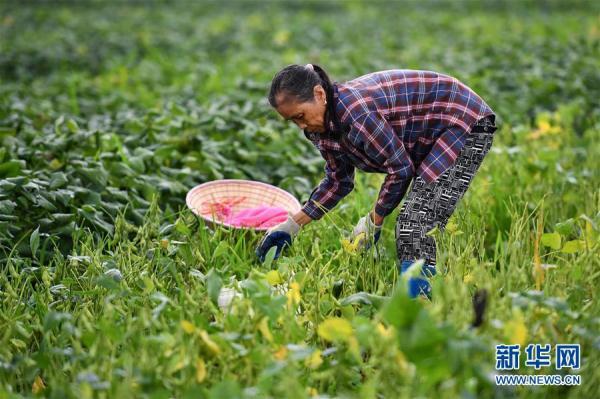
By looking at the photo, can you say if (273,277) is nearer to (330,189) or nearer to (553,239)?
(330,189)

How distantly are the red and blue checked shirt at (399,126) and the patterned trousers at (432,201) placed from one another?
0.25 feet

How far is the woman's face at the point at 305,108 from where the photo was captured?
253cm

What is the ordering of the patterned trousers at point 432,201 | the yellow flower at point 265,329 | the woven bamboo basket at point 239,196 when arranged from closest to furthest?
the yellow flower at point 265,329
the patterned trousers at point 432,201
the woven bamboo basket at point 239,196

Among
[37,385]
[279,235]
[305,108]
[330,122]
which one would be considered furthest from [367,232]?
[37,385]

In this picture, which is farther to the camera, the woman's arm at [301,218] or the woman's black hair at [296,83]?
the woman's arm at [301,218]

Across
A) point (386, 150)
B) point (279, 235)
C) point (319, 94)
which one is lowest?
point (279, 235)

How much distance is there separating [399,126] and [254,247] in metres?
0.95

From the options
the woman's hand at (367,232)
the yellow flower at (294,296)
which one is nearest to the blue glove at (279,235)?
the woman's hand at (367,232)

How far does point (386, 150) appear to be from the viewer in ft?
8.50

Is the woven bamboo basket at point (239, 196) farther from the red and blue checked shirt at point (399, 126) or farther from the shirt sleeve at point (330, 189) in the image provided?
the red and blue checked shirt at point (399, 126)

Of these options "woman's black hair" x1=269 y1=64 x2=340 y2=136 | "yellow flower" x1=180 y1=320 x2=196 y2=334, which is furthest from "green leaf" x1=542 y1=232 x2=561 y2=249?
"yellow flower" x1=180 y1=320 x2=196 y2=334

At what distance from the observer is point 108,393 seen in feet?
6.54

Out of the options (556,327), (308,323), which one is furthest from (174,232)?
(556,327)

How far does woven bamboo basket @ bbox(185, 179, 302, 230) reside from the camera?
354 centimetres
